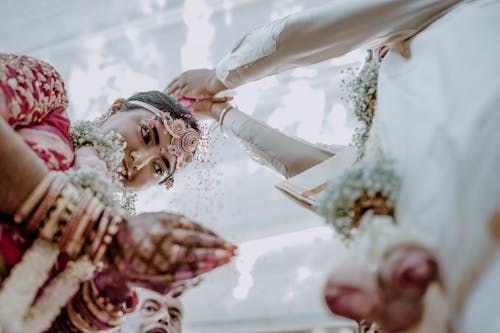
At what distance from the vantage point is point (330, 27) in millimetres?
1271

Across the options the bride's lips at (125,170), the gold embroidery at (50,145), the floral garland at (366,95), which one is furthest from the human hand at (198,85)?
the gold embroidery at (50,145)

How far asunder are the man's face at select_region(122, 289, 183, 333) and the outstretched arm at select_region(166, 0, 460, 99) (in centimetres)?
78

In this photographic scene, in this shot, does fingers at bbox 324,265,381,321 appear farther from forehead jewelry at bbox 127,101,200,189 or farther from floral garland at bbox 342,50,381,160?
forehead jewelry at bbox 127,101,200,189

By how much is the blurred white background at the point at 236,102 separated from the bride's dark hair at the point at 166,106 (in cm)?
49

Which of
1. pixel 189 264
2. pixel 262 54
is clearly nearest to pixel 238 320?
pixel 262 54

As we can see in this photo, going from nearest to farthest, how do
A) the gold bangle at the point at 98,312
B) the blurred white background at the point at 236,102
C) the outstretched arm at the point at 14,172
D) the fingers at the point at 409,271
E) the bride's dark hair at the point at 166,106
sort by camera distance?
the fingers at the point at 409,271 → the outstretched arm at the point at 14,172 → the gold bangle at the point at 98,312 → the bride's dark hair at the point at 166,106 → the blurred white background at the point at 236,102

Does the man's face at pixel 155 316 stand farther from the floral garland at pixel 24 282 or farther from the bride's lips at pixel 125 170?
the floral garland at pixel 24 282

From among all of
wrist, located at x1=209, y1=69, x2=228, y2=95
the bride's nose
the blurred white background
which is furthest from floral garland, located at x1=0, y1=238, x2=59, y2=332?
the blurred white background

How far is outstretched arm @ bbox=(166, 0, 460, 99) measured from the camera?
1198 millimetres

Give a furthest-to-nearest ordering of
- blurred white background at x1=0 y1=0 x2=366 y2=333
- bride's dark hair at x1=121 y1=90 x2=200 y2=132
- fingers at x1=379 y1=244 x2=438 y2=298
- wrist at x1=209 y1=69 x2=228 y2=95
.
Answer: blurred white background at x1=0 y1=0 x2=366 y2=333, wrist at x1=209 y1=69 x2=228 y2=95, bride's dark hair at x1=121 y1=90 x2=200 y2=132, fingers at x1=379 y1=244 x2=438 y2=298

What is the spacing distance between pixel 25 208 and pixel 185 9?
1.86 m

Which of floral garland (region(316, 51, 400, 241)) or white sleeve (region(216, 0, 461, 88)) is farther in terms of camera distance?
white sleeve (region(216, 0, 461, 88))

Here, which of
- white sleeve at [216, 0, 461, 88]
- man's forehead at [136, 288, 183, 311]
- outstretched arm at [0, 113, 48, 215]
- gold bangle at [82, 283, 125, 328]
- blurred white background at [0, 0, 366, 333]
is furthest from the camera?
blurred white background at [0, 0, 366, 333]

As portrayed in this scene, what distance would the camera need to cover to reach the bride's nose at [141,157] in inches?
65.6
